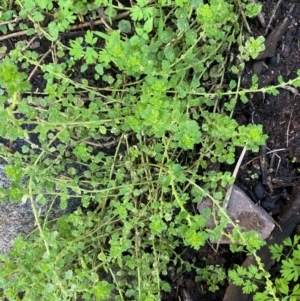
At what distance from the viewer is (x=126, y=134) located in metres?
2.15

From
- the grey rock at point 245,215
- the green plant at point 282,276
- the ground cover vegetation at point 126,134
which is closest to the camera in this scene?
the ground cover vegetation at point 126,134

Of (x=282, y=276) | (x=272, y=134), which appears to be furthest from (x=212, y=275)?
(x=272, y=134)

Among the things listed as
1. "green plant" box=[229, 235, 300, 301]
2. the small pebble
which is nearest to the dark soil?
the small pebble

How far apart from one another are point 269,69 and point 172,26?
19.7 inches

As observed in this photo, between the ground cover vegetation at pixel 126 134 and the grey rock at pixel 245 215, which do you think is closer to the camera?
the ground cover vegetation at pixel 126 134

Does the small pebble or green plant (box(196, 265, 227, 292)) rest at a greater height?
the small pebble

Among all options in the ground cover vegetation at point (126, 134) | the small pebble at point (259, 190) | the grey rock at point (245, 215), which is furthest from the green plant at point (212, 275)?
the small pebble at point (259, 190)

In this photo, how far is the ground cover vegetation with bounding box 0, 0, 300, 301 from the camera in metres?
1.82

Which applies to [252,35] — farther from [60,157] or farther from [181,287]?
[181,287]

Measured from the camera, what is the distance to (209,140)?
6.95ft

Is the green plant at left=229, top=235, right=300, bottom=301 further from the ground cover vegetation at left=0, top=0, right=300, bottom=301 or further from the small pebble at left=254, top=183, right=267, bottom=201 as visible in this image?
the small pebble at left=254, top=183, right=267, bottom=201

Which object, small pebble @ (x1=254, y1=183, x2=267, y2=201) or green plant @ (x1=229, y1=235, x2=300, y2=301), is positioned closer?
green plant @ (x1=229, y1=235, x2=300, y2=301)

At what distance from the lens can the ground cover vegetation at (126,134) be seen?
182cm

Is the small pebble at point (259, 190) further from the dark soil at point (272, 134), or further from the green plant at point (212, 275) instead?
the green plant at point (212, 275)
